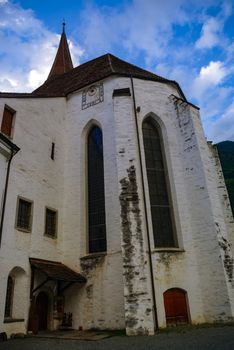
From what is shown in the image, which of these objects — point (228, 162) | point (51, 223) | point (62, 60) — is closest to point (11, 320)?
point (51, 223)

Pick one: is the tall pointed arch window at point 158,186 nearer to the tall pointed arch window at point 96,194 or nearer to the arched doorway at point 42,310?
the tall pointed arch window at point 96,194

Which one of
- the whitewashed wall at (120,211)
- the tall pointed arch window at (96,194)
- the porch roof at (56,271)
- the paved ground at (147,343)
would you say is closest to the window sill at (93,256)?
the whitewashed wall at (120,211)

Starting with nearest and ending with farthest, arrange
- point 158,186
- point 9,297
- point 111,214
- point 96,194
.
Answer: point 9,297
point 111,214
point 158,186
point 96,194

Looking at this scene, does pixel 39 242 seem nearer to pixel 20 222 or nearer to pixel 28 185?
pixel 20 222

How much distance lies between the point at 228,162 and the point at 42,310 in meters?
43.0

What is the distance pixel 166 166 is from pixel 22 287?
25.3 ft

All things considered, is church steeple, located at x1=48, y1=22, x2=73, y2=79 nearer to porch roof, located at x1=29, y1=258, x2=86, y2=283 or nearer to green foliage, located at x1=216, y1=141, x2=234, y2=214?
porch roof, located at x1=29, y1=258, x2=86, y2=283

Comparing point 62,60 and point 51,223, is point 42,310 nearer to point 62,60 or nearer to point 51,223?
point 51,223

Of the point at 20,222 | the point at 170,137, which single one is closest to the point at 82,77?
the point at 170,137

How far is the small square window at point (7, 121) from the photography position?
1164 centimetres

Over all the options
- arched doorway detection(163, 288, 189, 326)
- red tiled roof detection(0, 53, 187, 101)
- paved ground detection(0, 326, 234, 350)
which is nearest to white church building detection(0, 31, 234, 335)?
arched doorway detection(163, 288, 189, 326)

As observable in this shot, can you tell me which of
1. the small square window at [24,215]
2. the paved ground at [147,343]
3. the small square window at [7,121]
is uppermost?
the small square window at [7,121]

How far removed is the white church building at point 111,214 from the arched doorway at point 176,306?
3cm

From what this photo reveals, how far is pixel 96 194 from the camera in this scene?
13.4 m
